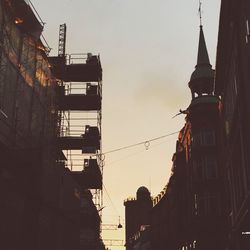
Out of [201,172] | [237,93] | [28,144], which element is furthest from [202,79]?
[28,144]

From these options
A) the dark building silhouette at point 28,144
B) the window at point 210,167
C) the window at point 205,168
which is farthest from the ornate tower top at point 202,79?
the dark building silhouette at point 28,144

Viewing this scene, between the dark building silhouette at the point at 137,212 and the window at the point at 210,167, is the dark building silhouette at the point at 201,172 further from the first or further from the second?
the dark building silhouette at the point at 137,212

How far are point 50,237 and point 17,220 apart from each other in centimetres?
652

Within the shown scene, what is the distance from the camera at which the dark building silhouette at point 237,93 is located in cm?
2086

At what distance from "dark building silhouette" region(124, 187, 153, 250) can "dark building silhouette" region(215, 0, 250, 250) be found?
113248 millimetres

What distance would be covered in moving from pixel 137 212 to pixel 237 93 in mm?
125754

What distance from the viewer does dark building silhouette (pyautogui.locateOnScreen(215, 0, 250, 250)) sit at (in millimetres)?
20859

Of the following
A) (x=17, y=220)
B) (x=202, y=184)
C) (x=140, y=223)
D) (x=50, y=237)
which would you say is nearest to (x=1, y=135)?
(x=17, y=220)

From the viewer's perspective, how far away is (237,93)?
23953 mm

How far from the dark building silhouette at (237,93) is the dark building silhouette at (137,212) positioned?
372ft

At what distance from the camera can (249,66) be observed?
1958 cm

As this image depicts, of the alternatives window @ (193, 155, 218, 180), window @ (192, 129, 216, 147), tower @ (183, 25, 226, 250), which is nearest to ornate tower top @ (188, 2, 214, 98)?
tower @ (183, 25, 226, 250)

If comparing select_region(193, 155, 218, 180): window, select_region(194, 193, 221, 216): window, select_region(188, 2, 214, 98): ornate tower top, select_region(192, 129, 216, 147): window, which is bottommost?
select_region(194, 193, 221, 216): window

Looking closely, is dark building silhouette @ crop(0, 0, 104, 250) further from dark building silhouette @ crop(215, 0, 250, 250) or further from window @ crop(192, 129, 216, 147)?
window @ crop(192, 129, 216, 147)
